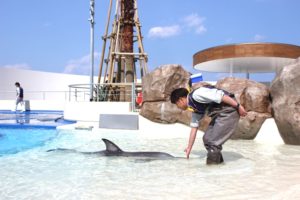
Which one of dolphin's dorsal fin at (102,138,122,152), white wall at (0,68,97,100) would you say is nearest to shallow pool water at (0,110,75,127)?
dolphin's dorsal fin at (102,138,122,152)

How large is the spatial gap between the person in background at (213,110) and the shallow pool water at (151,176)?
38 centimetres

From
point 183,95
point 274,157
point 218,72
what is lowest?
point 274,157

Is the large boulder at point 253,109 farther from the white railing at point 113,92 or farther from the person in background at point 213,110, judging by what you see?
the white railing at point 113,92

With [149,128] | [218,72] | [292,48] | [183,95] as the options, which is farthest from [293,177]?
[218,72]

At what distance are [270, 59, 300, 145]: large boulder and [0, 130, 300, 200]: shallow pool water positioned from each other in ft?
2.70

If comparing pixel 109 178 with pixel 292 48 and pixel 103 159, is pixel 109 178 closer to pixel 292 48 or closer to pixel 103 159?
pixel 103 159

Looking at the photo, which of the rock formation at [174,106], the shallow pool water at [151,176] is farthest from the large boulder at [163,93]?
the shallow pool water at [151,176]

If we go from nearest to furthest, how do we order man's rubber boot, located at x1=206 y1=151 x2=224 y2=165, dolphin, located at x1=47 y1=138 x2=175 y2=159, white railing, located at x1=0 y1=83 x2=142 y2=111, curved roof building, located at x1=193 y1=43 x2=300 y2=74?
1. man's rubber boot, located at x1=206 y1=151 x2=224 y2=165
2. dolphin, located at x1=47 y1=138 x2=175 y2=159
3. white railing, located at x1=0 y1=83 x2=142 y2=111
4. curved roof building, located at x1=193 y1=43 x2=300 y2=74

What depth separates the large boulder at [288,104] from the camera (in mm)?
7488

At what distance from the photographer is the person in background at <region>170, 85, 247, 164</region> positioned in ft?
15.3

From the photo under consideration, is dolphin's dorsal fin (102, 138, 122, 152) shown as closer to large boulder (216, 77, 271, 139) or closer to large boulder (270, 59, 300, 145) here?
large boulder (216, 77, 271, 139)

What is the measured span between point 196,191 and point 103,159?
8.23ft

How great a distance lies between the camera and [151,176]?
440 cm

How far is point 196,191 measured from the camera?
3.59 meters
